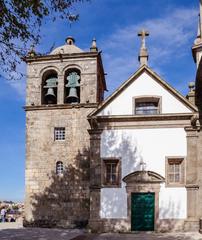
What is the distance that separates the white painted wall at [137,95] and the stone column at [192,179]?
1.81 metres

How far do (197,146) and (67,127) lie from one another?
7.20 metres

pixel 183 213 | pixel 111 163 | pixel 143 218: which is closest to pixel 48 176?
pixel 111 163

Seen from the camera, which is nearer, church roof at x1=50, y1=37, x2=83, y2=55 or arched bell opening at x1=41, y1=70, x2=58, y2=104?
arched bell opening at x1=41, y1=70, x2=58, y2=104

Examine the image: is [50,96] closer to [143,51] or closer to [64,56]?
[64,56]

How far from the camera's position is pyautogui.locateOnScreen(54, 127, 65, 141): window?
21078mm

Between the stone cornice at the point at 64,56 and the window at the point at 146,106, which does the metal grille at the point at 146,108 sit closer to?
the window at the point at 146,106

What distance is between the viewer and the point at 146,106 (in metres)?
18.9

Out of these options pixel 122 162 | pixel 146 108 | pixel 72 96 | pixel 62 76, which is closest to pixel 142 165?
pixel 122 162

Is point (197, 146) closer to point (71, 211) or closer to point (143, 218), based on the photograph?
point (143, 218)

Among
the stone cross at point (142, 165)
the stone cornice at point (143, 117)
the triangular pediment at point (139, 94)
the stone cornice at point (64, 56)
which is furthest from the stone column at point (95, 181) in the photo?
the stone cornice at point (64, 56)

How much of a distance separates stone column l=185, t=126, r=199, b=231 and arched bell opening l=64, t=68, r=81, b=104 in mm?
6853

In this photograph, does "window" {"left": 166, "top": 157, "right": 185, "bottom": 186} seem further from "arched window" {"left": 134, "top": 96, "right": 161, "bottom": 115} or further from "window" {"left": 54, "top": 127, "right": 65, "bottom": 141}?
"window" {"left": 54, "top": 127, "right": 65, "bottom": 141}

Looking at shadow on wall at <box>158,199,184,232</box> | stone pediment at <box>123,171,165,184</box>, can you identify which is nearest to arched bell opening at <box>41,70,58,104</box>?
stone pediment at <box>123,171,165,184</box>

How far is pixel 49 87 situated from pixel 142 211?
8.89 m
